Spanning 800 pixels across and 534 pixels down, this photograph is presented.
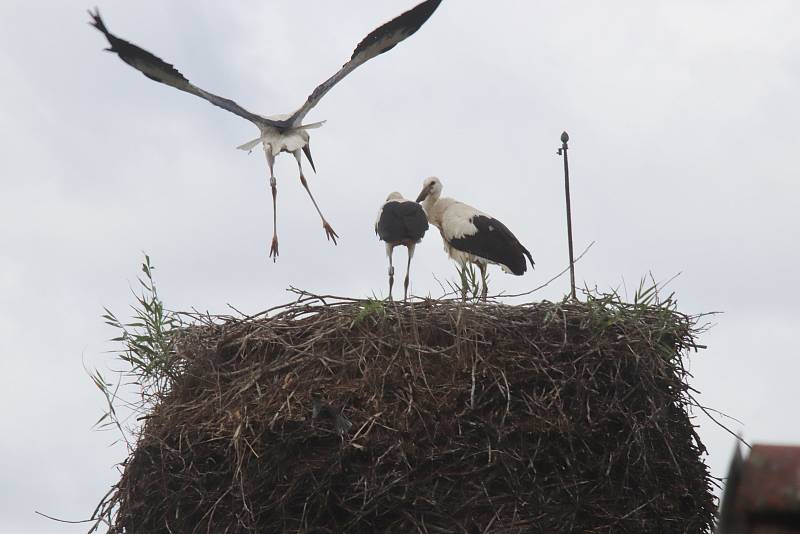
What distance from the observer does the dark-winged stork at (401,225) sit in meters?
8.30

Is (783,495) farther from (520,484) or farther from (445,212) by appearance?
(445,212)

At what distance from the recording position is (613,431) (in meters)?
5.80

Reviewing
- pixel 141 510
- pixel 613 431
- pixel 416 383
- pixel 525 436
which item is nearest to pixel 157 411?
pixel 141 510

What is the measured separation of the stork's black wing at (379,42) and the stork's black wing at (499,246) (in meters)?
1.53

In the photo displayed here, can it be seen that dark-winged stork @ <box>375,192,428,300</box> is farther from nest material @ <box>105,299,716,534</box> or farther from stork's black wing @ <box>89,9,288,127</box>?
nest material @ <box>105,299,716,534</box>

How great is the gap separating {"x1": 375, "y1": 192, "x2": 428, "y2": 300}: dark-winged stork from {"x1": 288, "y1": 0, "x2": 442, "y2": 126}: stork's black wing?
100cm

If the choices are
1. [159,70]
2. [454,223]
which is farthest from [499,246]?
[159,70]

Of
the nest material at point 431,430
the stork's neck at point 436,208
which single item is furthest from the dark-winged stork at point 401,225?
the nest material at point 431,430

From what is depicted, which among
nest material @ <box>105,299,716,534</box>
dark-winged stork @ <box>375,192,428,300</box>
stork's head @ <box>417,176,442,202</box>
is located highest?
stork's head @ <box>417,176,442,202</box>

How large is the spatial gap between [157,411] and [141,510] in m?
0.62

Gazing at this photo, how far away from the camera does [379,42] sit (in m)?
8.90

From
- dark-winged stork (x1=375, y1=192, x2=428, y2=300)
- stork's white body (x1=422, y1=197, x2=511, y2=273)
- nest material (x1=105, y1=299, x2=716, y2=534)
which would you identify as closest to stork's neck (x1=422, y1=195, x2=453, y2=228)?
stork's white body (x1=422, y1=197, x2=511, y2=273)

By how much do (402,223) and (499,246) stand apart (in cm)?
85

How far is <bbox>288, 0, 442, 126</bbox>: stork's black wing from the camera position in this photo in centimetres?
880
